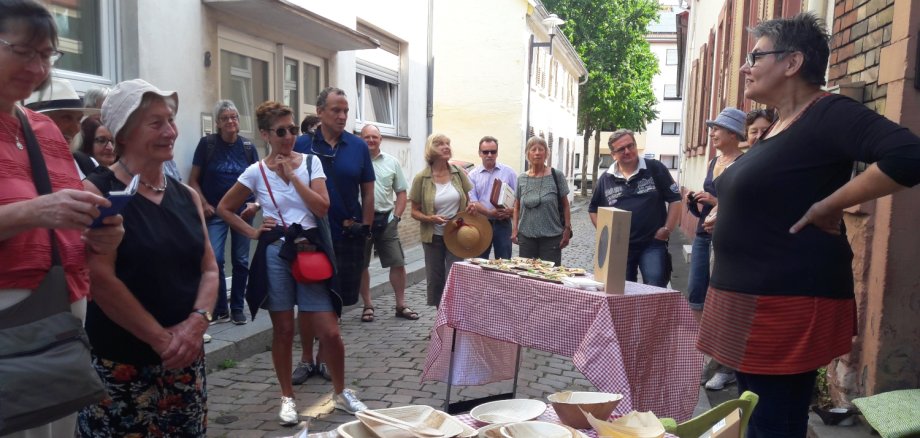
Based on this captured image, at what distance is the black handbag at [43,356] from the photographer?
5.87 feet

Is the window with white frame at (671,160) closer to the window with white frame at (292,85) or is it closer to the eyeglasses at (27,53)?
the window with white frame at (292,85)

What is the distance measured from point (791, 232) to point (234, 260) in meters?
5.11

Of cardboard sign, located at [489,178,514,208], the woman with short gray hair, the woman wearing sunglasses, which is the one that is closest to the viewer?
the woman wearing sunglasses

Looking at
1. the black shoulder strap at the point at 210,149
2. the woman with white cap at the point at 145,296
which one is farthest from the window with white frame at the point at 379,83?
the woman with white cap at the point at 145,296

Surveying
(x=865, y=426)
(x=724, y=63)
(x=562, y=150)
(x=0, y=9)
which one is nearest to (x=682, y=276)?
(x=724, y=63)

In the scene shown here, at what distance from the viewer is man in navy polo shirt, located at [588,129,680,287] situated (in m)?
5.71

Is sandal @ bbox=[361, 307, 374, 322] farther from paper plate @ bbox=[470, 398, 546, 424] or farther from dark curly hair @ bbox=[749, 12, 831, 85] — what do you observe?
dark curly hair @ bbox=[749, 12, 831, 85]

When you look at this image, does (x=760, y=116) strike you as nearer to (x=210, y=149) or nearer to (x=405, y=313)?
(x=405, y=313)

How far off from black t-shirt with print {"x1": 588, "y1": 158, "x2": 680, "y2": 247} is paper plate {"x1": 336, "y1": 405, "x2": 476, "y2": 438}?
3.94 m

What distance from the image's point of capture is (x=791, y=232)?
2.48 m

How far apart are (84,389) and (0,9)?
1.03 meters

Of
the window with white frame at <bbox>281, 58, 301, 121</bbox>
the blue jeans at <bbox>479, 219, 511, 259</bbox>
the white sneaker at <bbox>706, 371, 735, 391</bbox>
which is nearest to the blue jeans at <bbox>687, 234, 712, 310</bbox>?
the white sneaker at <bbox>706, 371, 735, 391</bbox>

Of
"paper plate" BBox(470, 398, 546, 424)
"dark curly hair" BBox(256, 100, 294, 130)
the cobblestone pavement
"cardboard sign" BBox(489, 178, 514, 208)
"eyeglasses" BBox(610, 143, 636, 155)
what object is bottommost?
the cobblestone pavement

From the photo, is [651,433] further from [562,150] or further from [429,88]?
[562,150]
